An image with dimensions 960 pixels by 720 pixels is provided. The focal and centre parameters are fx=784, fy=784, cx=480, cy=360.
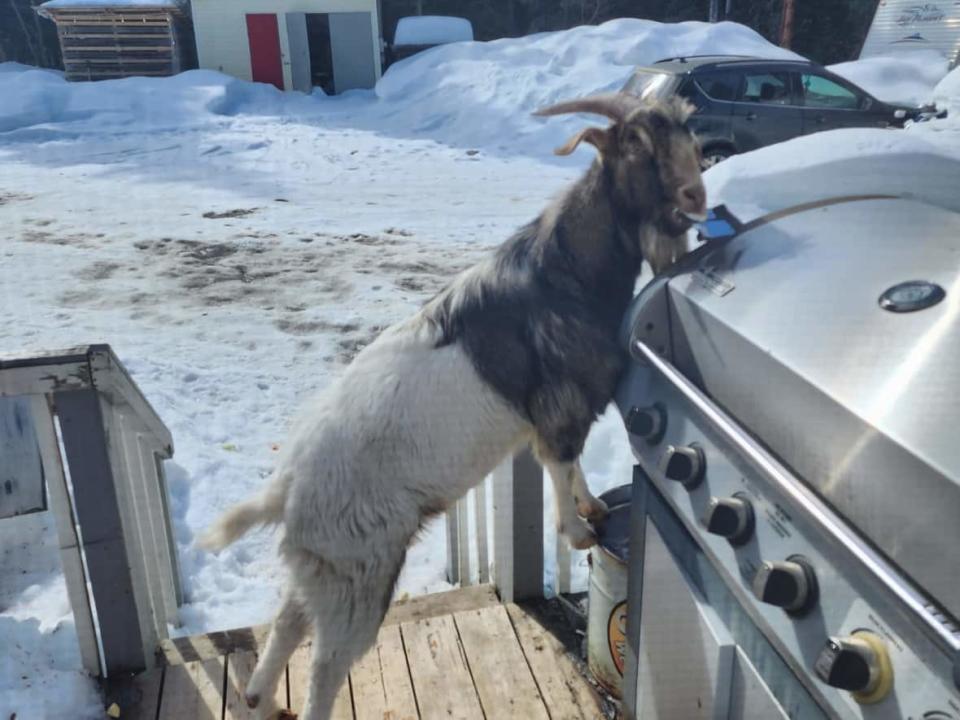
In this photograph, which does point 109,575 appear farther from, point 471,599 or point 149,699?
point 471,599

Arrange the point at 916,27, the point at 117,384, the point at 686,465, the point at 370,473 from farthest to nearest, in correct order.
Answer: the point at 916,27
the point at 117,384
the point at 370,473
the point at 686,465

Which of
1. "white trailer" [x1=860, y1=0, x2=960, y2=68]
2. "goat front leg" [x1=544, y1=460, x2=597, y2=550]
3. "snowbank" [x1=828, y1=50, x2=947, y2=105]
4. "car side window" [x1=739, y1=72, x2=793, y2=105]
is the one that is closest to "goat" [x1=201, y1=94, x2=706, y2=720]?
"goat front leg" [x1=544, y1=460, x2=597, y2=550]

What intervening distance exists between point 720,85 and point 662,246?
317 inches

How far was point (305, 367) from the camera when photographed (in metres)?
5.47

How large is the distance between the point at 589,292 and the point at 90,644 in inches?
76.4

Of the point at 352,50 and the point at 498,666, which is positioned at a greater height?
the point at 352,50

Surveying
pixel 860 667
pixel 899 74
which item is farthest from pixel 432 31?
pixel 860 667

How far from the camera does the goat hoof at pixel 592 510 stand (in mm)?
2438

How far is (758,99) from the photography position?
30.2 feet

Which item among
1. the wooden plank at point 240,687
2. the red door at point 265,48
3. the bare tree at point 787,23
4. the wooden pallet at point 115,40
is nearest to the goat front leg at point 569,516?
the wooden plank at point 240,687

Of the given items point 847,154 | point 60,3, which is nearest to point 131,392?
point 847,154

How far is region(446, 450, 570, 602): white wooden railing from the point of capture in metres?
2.81

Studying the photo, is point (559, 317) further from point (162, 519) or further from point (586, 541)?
point (162, 519)

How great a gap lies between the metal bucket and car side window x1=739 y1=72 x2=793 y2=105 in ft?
26.1
